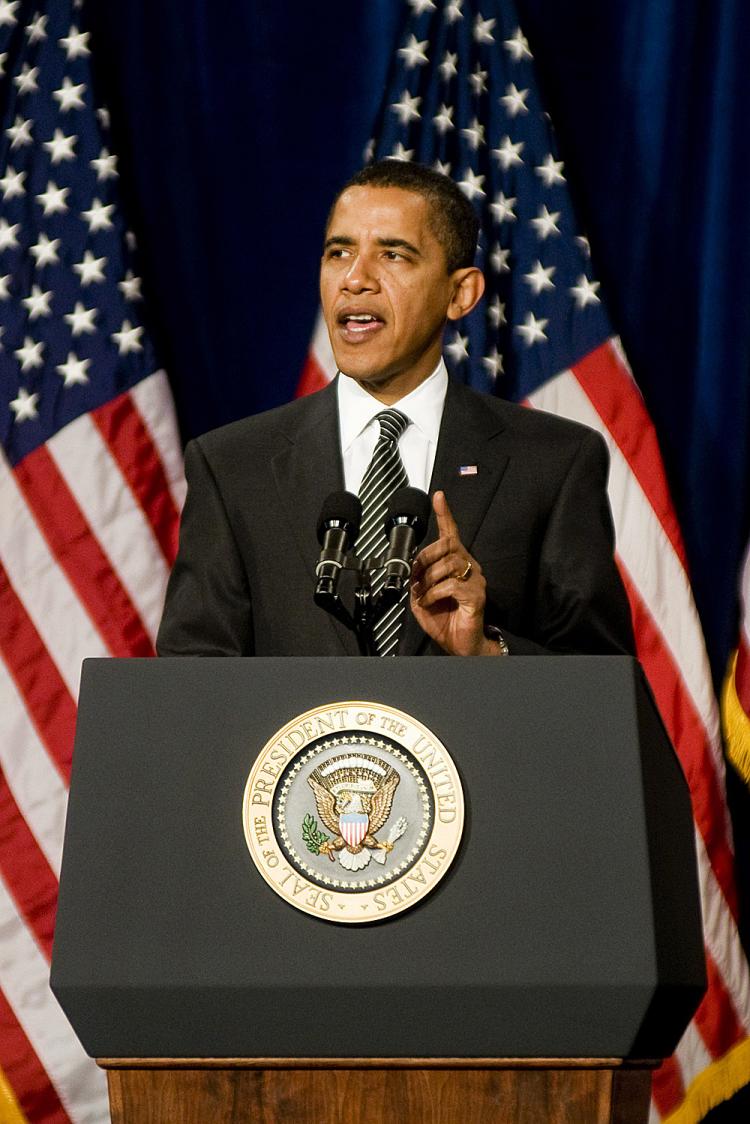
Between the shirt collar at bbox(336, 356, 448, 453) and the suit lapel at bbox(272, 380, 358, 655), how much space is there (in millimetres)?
19

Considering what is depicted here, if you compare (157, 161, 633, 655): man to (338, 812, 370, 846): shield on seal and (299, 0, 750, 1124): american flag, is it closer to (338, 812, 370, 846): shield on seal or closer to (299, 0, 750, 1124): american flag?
(338, 812, 370, 846): shield on seal

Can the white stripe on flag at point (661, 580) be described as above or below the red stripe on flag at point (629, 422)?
below

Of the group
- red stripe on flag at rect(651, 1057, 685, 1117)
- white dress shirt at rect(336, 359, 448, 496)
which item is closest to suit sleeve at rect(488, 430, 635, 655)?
white dress shirt at rect(336, 359, 448, 496)

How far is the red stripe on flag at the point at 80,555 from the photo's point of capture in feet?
11.3

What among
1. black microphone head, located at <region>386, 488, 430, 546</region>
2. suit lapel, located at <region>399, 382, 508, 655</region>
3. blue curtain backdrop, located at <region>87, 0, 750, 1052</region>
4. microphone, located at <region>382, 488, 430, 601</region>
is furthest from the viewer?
blue curtain backdrop, located at <region>87, 0, 750, 1052</region>

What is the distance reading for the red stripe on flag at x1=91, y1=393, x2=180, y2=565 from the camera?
3.53 m

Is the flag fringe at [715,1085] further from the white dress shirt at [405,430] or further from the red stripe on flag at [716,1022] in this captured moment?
the white dress shirt at [405,430]

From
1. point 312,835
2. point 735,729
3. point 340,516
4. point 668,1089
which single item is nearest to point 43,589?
→ point 735,729

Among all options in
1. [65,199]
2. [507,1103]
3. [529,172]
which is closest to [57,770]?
[65,199]

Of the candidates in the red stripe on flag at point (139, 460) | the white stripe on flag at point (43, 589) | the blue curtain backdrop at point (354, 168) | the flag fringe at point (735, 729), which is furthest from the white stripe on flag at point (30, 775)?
the flag fringe at point (735, 729)

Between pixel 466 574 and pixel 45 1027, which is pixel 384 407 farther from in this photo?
pixel 45 1027

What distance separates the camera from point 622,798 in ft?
4.87

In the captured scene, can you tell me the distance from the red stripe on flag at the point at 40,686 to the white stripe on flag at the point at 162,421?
1.54ft

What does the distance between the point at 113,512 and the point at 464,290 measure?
4.29 ft
